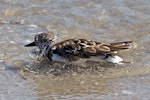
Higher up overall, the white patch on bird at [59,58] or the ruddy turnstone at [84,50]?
the ruddy turnstone at [84,50]

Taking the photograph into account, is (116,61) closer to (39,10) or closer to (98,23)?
(98,23)

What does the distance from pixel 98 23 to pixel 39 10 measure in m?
Answer: 1.02

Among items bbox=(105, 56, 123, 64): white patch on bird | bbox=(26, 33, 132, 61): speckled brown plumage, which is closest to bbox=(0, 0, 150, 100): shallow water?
bbox=(105, 56, 123, 64): white patch on bird

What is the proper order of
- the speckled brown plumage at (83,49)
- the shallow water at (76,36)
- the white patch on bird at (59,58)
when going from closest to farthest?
the shallow water at (76,36) → the speckled brown plumage at (83,49) → the white patch on bird at (59,58)

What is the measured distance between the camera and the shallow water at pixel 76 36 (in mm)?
4863

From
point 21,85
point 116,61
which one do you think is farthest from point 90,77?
point 21,85

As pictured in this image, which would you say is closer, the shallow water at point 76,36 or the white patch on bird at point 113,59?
the shallow water at point 76,36

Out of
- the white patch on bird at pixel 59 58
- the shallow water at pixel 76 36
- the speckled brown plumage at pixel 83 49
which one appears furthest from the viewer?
the white patch on bird at pixel 59 58

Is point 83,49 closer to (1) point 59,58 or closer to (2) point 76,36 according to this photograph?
(1) point 59,58

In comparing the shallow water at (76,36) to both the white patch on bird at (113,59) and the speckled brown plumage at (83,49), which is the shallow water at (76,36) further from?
the speckled brown plumage at (83,49)

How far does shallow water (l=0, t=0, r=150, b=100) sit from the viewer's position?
16.0 feet

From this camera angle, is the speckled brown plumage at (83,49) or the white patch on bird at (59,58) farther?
the white patch on bird at (59,58)

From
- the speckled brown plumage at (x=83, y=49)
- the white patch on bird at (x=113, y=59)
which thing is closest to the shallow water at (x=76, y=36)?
the white patch on bird at (x=113, y=59)

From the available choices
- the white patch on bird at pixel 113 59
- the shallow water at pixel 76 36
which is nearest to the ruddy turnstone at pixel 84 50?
the white patch on bird at pixel 113 59
